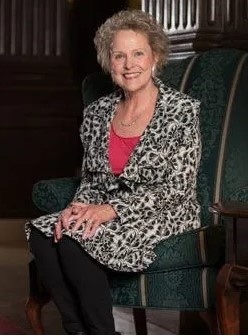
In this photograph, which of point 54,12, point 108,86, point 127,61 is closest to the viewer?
point 127,61

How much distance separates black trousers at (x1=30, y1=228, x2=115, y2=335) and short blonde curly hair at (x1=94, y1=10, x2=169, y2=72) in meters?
0.69

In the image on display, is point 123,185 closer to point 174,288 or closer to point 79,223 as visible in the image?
point 79,223

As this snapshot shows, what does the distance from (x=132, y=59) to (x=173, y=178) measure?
1.38 ft

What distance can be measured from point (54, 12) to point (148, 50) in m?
2.67

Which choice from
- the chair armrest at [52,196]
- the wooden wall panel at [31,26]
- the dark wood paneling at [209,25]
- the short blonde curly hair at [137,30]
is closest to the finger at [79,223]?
the chair armrest at [52,196]

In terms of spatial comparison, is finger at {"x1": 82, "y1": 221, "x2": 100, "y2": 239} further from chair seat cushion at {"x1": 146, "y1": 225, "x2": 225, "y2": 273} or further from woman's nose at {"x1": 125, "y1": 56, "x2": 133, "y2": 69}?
woman's nose at {"x1": 125, "y1": 56, "x2": 133, "y2": 69}

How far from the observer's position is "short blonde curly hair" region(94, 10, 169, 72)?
2.58 m

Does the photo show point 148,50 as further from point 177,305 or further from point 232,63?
point 177,305

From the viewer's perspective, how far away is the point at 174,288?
2.41 meters

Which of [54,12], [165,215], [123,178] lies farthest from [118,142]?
[54,12]

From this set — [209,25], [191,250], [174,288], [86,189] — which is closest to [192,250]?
[191,250]

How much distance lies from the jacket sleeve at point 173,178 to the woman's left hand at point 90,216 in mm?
35

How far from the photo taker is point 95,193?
2.65 m

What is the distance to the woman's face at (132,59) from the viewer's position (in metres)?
2.57
